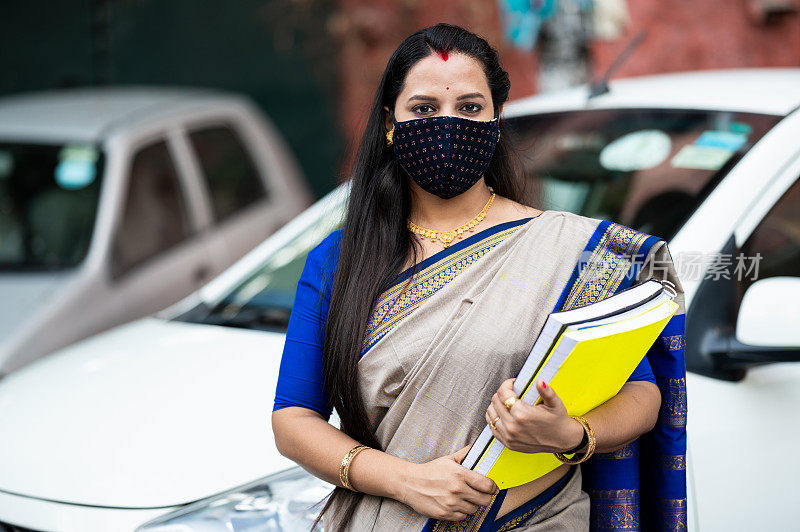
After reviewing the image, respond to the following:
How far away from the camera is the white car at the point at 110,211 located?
374 cm

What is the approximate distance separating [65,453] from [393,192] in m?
1.08

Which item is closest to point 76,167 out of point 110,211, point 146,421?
point 110,211

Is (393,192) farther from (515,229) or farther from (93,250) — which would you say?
(93,250)

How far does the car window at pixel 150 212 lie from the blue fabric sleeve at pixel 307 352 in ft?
8.42

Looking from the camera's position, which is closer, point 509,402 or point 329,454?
point 509,402

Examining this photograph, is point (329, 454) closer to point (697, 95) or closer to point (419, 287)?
point (419, 287)

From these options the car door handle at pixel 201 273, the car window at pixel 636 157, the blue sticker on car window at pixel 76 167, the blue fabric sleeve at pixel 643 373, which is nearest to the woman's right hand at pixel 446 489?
the blue fabric sleeve at pixel 643 373

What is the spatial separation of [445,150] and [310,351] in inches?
17.5

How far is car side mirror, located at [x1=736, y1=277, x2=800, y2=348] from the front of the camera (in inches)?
78.0

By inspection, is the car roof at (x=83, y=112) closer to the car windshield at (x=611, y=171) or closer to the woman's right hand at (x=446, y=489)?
the car windshield at (x=611, y=171)

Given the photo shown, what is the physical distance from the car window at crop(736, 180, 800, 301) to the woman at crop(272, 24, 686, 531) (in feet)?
2.37

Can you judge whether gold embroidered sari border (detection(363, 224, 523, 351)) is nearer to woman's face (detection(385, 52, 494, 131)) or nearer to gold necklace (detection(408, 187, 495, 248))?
gold necklace (detection(408, 187, 495, 248))

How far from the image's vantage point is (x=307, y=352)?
1.61m

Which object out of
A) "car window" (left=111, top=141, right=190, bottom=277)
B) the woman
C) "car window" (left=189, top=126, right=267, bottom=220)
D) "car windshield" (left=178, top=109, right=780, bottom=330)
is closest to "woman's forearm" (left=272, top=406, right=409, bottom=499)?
the woman
